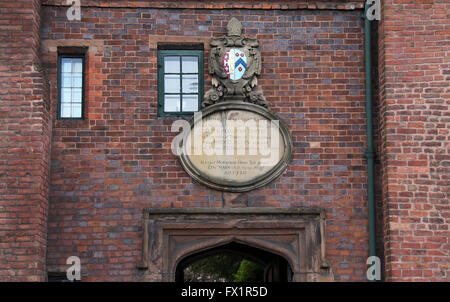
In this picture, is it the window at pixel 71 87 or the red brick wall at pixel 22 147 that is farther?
the window at pixel 71 87

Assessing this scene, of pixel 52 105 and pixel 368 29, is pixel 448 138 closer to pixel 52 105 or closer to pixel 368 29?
pixel 368 29

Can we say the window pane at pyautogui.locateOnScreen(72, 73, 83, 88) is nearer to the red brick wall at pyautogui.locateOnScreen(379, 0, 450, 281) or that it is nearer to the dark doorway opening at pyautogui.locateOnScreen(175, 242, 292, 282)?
the dark doorway opening at pyautogui.locateOnScreen(175, 242, 292, 282)

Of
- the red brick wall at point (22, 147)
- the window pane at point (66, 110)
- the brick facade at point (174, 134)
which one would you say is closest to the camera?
the red brick wall at point (22, 147)

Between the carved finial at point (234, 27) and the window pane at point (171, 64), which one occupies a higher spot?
the carved finial at point (234, 27)

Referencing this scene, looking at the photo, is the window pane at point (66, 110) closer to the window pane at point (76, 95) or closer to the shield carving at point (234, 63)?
the window pane at point (76, 95)

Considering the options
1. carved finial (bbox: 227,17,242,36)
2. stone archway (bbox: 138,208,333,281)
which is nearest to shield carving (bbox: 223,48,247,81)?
carved finial (bbox: 227,17,242,36)

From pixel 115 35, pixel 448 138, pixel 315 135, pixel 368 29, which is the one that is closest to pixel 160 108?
→ pixel 115 35

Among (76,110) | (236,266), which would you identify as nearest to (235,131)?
(76,110)

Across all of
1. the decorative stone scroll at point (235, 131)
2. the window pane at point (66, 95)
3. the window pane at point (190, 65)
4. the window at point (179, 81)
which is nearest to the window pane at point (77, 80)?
the window pane at point (66, 95)

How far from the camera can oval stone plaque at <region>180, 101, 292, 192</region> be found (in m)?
12.8

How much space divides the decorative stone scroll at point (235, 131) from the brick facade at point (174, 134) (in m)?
0.17

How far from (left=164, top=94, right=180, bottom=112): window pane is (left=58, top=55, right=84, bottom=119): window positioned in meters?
1.19

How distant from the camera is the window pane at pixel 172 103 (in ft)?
43.0

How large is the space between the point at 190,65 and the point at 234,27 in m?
0.83
